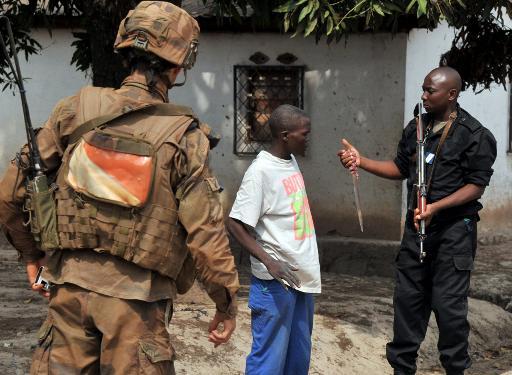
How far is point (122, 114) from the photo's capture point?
3070mm

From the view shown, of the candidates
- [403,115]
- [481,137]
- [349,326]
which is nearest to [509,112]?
[403,115]

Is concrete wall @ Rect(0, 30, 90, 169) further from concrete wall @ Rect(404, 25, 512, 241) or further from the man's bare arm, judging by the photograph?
the man's bare arm

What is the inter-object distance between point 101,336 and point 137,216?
44cm

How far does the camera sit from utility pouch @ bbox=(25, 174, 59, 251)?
310 centimetres

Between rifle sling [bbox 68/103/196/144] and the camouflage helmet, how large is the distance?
0.54ft

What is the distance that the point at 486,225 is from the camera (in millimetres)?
12117

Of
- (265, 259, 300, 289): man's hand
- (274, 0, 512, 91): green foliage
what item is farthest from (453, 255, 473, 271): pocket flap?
(274, 0, 512, 91): green foliage

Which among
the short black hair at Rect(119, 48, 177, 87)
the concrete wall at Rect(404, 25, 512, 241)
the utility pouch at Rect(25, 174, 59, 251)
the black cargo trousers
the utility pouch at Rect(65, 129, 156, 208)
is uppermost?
the short black hair at Rect(119, 48, 177, 87)

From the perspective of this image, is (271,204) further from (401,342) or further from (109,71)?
(109,71)

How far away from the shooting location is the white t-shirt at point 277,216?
4.19 metres

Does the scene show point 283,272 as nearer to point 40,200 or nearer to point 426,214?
point 426,214

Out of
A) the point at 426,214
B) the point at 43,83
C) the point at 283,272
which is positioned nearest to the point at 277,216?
the point at 283,272

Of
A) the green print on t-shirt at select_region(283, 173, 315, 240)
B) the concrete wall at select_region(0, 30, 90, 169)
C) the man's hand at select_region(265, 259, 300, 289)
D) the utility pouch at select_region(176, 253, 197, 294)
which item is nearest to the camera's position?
the utility pouch at select_region(176, 253, 197, 294)

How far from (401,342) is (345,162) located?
1097 mm
